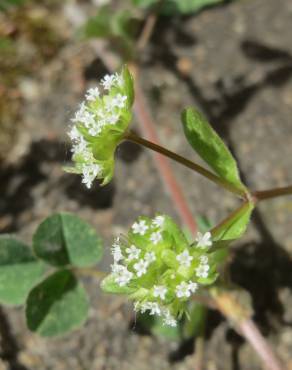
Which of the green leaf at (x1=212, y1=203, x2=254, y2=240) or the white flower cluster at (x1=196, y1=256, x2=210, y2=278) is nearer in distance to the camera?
Answer: the white flower cluster at (x1=196, y1=256, x2=210, y2=278)

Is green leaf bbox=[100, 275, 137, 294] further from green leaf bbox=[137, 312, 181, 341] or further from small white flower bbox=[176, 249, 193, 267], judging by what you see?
green leaf bbox=[137, 312, 181, 341]

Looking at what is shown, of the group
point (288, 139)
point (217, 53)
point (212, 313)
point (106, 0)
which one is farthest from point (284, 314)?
point (106, 0)

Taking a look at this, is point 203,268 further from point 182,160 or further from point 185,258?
point 182,160

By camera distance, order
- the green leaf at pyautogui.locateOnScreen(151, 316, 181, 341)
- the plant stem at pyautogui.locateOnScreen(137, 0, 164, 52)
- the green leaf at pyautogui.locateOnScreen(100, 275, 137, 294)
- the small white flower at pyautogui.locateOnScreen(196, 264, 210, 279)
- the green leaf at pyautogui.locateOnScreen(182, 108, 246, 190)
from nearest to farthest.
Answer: the small white flower at pyautogui.locateOnScreen(196, 264, 210, 279)
the green leaf at pyautogui.locateOnScreen(100, 275, 137, 294)
the green leaf at pyautogui.locateOnScreen(182, 108, 246, 190)
the green leaf at pyautogui.locateOnScreen(151, 316, 181, 341)
the plant stem at pyautogui.locateOnScreen(137, 0, 164, 52)

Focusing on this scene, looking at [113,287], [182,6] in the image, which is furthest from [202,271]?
[182,6]

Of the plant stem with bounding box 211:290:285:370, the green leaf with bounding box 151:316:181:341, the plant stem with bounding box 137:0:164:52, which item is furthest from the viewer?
the plant stem with bounding box 137:0:164:52

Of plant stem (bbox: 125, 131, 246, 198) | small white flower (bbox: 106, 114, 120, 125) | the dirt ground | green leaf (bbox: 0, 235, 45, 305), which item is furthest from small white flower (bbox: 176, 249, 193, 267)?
the dirt ground
